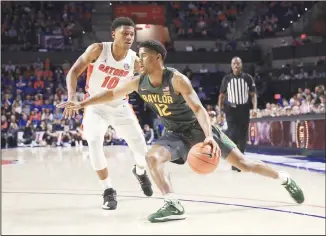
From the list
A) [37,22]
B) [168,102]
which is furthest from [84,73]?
[168,102]

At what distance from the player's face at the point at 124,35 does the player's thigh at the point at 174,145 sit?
58 centimetres

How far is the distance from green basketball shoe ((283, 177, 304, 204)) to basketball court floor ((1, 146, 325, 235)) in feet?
0.18

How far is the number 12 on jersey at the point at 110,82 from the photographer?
3.05m

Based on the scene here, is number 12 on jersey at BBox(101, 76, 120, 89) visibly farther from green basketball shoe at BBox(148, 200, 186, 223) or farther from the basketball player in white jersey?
green basketball shoe at BBox(148, 200, 186, 223)

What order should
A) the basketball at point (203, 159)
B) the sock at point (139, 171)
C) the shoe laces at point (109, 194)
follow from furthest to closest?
the sock at point (139, 171)
the shoe laces at point (109, 194)
the basketball at point (203, 159)

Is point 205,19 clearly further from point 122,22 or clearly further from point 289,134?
point 122,22

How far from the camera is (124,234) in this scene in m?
2.40

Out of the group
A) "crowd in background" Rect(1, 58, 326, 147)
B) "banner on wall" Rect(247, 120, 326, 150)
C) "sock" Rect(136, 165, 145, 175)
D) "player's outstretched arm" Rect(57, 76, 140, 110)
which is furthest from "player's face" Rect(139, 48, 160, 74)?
"crowd in background" Rect(1, 58, 326, 147)

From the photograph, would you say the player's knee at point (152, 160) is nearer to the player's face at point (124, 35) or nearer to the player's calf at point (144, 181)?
the player's face at point (124, 35)

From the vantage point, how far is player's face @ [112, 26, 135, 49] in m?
2.65

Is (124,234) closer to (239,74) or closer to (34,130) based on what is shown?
(239,74)

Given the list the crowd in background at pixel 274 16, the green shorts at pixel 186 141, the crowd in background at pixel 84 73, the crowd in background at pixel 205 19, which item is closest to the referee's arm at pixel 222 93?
the crowd in background at pixel 84 73

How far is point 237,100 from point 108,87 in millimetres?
2557

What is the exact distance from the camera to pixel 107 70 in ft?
9.86
